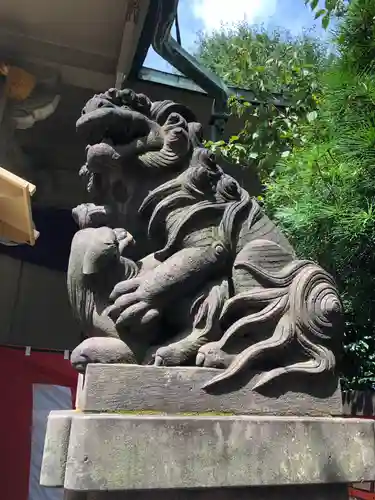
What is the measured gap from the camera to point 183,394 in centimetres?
188

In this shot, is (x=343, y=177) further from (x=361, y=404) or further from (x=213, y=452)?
(x=361, y=404)

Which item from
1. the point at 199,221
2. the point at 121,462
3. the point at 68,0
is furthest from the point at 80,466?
the point at 68,0

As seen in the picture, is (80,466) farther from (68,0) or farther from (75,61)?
(75,61)

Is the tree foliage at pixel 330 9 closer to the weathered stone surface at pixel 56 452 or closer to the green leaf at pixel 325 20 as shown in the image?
the green leaf at pixel 325 20

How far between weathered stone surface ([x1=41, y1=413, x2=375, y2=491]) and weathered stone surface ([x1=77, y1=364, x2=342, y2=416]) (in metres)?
0.08

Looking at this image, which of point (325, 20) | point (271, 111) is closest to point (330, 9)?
point (325, 20)

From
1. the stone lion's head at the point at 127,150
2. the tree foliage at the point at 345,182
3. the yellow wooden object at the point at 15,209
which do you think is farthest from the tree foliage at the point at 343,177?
the yellow wooden object at the point at 15,209

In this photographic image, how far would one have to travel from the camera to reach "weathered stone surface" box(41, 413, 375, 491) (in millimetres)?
1654

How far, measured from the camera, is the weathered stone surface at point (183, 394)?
1819 millimetres

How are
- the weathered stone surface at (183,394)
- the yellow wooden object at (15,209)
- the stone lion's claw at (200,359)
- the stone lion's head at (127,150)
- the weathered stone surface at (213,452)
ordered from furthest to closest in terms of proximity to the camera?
the yellow wooden object at (15,209) < the stone lion's head at (127,150) < the stone lion's claw at (200,359) < the weathered stone surface at (183,394) < the weathered stone surface at (213,452)

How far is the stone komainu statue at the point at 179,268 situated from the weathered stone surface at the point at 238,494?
38 centimetres

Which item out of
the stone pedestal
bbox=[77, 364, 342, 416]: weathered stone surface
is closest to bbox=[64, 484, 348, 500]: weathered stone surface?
the stone pedestal

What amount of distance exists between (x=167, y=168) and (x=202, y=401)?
41.7 inches

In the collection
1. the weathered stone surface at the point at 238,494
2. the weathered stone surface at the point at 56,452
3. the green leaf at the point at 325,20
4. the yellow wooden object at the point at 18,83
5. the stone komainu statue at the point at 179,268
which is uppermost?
the yellow wooden object at the point at 18,83
